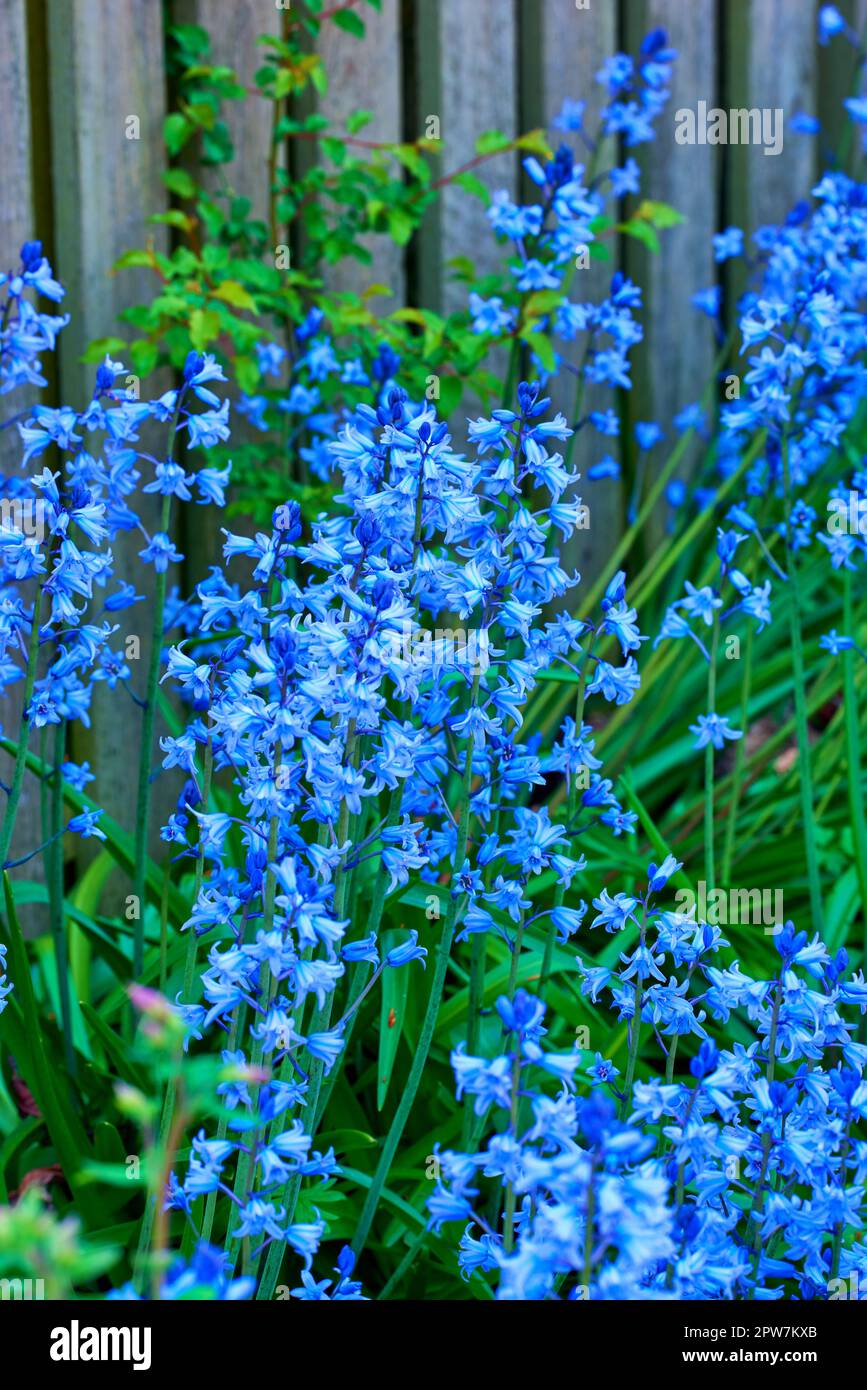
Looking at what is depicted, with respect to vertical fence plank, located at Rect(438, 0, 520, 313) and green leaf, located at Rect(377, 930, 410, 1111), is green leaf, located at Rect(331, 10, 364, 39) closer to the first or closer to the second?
vertical fence plank, located at Rect(438, 0, 520, 313)

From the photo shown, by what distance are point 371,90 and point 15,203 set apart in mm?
989

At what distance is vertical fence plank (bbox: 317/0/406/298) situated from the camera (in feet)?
11.5

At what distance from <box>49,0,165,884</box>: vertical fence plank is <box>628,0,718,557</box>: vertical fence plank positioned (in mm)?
1519

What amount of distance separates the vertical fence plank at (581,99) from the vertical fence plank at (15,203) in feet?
4.56

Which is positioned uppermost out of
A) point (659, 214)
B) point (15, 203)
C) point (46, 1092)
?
point (659, 214)

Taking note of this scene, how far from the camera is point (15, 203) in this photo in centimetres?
296

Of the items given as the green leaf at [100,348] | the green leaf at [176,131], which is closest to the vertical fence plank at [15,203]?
the green leaf at [100,348]

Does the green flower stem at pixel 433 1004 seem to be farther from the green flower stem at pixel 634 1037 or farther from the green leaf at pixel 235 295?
the green leaf at pixel 235 295

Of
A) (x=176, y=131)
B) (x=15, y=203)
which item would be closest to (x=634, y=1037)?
(x=15, y=203)

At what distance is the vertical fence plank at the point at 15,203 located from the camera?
9.61 ft

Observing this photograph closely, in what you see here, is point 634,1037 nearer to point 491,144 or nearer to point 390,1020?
point 390,1020

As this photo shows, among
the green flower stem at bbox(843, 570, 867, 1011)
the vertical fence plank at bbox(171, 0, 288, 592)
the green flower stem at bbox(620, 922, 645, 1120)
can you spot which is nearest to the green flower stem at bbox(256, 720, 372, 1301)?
the green flower stem at bbox(620, 922, 645, 1120)
